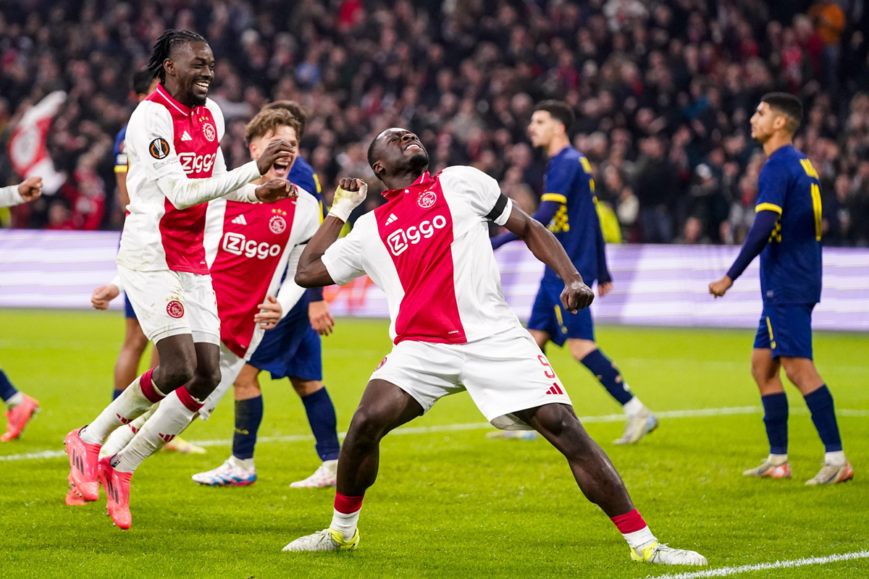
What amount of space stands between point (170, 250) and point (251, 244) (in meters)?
1.01

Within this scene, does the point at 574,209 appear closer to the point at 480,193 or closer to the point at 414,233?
the point at 480,193

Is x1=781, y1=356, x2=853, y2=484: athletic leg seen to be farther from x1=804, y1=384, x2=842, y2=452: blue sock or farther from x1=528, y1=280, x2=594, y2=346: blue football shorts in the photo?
x1=528, y1=280, x2=594, y2=346: blue football shorts

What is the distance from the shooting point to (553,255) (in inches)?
182

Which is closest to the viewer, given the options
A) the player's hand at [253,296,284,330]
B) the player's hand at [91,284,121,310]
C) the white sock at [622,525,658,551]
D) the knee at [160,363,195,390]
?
the white sock at [622,525,658,551]

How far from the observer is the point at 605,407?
9.95 m

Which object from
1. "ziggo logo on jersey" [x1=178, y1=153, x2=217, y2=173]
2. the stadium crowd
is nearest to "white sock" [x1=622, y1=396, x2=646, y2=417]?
"ziggo logo on jersey" [x1=178, y1=153, x2=217, y2=173]

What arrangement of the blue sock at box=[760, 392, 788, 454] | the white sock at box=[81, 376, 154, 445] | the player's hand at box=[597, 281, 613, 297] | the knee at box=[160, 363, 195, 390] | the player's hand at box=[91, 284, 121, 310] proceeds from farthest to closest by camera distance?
the player's hand at box=[597, 281, 613, 297]
the blue sock at box=[760, 392, 788, 454]
the player's hand at box=[91, 284, 121, 310]
the white sock at box=[81, 376, 154, 445]
the knee at box=[160, 363, 195, 390]

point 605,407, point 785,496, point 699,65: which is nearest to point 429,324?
point 785,496

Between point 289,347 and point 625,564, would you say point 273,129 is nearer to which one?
point 289,347

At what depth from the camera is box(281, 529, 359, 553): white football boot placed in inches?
190

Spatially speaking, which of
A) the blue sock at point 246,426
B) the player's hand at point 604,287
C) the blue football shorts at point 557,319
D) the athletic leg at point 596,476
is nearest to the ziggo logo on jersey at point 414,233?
the athletic leg at point 596,476

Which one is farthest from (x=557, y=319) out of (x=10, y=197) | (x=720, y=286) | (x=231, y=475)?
(x=10, y=197)

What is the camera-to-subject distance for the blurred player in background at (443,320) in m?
4.48

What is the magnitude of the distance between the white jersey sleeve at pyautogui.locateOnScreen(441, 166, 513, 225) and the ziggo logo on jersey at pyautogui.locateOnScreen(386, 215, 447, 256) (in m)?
0.16
